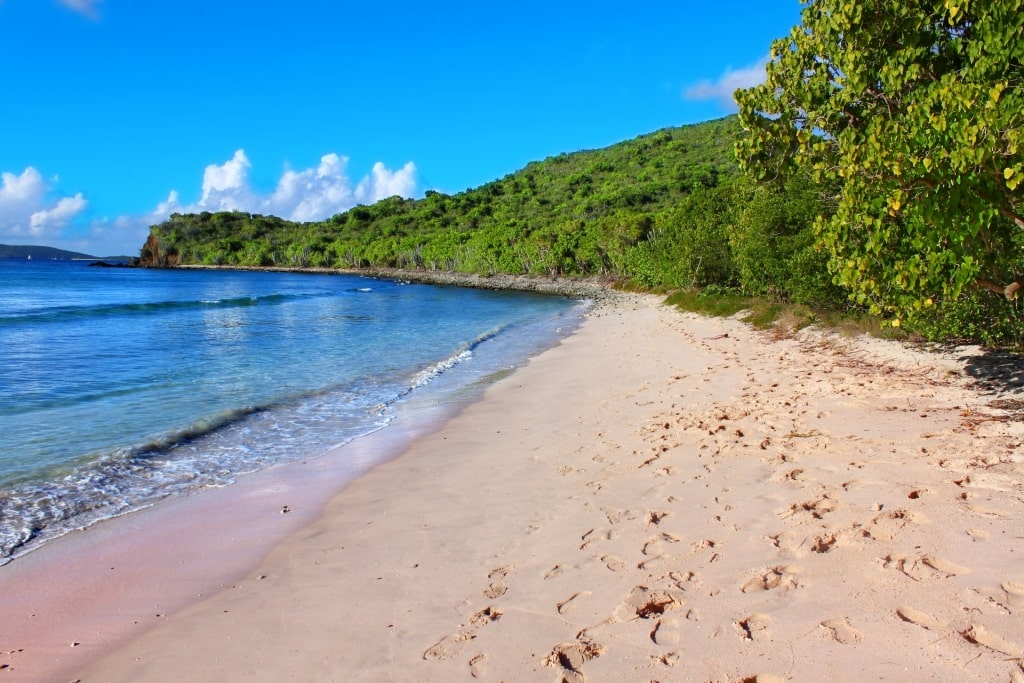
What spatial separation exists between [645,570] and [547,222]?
4206 inches

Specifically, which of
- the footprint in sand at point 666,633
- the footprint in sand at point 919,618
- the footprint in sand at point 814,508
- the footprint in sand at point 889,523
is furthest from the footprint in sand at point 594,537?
the footprint in sand at point 919,618

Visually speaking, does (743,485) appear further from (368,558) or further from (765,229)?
(765,229)

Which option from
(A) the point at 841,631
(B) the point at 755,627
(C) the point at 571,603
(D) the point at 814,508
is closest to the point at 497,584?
(C) the point at 571,603

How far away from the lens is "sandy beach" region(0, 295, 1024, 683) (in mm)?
3928

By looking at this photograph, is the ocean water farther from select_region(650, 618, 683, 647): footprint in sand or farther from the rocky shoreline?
the rocky shoreline

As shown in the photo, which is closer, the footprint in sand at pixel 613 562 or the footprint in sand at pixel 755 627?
the footprint in sand at pixel 755 627

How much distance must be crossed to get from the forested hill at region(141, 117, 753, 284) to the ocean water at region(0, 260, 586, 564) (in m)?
25.9

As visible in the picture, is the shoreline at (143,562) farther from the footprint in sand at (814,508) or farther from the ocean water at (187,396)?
the footprint in sand at (814,508)

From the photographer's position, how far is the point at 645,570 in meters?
5.08

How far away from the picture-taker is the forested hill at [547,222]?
80188 mm

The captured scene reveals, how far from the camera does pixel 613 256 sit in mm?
72312

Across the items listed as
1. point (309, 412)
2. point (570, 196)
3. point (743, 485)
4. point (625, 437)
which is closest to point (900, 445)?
point (743, 485)

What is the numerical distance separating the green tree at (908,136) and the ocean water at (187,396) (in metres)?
8.50

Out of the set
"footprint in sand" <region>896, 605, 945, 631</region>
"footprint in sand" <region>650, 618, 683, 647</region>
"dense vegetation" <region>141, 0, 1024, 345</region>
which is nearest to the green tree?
"dense vegetation" <region>141, 0, 1024, 345</region>
